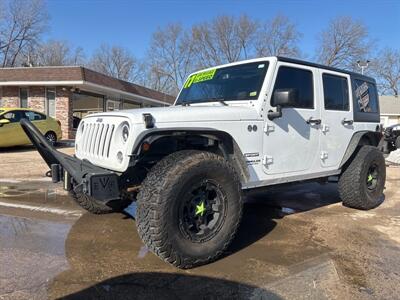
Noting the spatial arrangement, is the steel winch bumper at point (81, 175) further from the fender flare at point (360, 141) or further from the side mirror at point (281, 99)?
the fender flare at point (360, 141)

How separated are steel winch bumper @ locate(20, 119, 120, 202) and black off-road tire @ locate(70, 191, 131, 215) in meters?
1.03

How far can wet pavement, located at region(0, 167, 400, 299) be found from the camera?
133 inches

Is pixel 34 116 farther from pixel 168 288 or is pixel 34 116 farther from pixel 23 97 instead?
pixel 168 288

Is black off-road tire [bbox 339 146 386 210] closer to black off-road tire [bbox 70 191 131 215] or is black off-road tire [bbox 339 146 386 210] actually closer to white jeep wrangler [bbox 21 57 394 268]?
white jeep wrangler [bbox 21 57 394 268]

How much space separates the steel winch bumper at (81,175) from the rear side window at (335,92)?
3347mm

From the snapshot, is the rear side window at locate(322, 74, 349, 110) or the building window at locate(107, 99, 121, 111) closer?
the rear side window at locate(322, 74, 349, 110)

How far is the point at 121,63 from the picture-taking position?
6212cm

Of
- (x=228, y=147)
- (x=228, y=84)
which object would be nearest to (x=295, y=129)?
(x=228, y=84)

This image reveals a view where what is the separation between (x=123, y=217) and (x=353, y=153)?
3623 millimetres

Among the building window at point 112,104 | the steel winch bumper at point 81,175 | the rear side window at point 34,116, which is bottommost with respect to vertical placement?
the steel winch bumper at point 81,175

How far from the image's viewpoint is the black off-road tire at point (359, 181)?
6.17 metres

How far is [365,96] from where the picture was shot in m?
6.67

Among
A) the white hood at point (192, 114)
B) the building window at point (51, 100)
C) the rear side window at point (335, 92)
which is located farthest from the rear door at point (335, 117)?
the building window at point (51, 100)

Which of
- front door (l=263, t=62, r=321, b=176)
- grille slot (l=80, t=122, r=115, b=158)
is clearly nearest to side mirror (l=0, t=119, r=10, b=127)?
grille slot (l=80, t=122, r=115, b=158)
